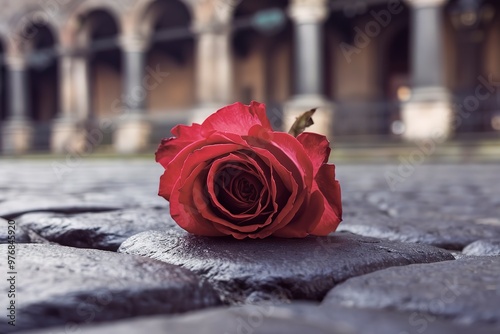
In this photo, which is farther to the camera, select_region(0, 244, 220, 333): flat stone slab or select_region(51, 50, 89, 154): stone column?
select_region(51, 50, 89, 154): stone column

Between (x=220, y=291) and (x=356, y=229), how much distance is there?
76 cm

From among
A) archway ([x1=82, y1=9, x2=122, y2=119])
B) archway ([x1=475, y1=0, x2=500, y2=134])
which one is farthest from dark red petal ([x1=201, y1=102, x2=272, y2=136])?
archway ([x1=82, y1=9, x2=122, y2=119])

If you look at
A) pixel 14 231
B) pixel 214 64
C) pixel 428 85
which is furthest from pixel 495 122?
pixel 14 231

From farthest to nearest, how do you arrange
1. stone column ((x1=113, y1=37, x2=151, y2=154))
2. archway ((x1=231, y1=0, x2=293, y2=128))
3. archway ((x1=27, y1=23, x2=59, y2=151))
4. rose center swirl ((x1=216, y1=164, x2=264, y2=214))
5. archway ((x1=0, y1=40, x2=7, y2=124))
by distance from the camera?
archway ((x1=0, y1=40, x2=7, y2=124)) → archway ((x1=27, y1=23, x2=59, y2=151)) → archway ((x1=231, y1=0, x2=293, y2=128)) → stone column ((x1=113, y1=37, x2=151, y2=154)) → rose center swirl ((x1=216, y1=164, x2=264, y2=214))

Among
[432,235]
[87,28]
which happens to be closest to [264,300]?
[432,235]

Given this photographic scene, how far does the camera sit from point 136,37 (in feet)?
43.2

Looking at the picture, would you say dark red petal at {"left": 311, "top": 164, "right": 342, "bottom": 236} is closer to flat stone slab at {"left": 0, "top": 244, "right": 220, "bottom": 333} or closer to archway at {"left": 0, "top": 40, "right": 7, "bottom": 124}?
flat stone slab at {"left": 0, "top": 244, "right": 220, "bottom": 333}

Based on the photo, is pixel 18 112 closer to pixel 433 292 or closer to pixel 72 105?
pixel 72 105

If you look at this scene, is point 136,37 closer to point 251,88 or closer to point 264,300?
point 251,88

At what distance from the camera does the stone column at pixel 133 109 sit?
504 inches

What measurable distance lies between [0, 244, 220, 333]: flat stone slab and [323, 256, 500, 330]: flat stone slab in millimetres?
189

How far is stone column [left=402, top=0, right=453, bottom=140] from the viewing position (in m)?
9.38

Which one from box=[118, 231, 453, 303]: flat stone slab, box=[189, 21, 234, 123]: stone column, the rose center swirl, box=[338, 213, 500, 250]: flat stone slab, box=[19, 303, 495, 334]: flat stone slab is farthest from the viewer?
box=[189, 21, 234, 123]: stone column

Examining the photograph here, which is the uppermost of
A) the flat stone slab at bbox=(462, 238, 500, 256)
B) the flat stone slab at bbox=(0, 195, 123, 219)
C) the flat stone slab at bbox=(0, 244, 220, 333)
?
the flat stone slab at bbox=(0, 244, 220, 333)
